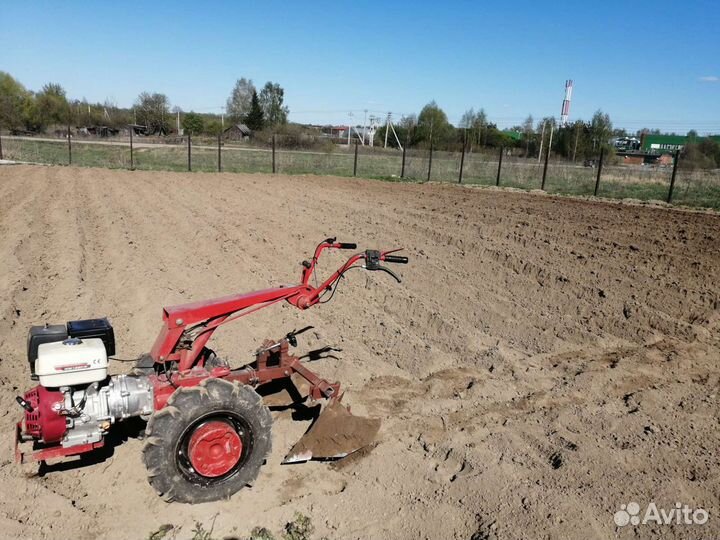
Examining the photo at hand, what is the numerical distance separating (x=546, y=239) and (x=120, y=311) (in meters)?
6.98

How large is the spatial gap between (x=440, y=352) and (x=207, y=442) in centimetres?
308

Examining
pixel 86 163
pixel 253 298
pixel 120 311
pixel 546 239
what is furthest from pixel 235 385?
pixel 86 163

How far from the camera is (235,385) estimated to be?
3.79 m

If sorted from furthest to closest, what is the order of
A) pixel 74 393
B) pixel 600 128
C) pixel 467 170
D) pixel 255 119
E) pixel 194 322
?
pixel 255 119
pixel 600 128
pixel 467 170
pixel 194 322
pixel 74 393

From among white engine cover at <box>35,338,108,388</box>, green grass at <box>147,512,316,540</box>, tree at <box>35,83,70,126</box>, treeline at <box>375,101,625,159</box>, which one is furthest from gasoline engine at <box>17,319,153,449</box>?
tree at <box>35,83,70,126</box>

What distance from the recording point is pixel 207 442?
3750mm

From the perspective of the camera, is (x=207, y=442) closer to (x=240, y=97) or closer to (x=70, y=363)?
(x=70, y=363)

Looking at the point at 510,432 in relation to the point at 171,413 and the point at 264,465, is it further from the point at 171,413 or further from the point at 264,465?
the point at 171,413

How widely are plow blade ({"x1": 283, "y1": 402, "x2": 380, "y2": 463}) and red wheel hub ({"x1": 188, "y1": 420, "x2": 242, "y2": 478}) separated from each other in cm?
52

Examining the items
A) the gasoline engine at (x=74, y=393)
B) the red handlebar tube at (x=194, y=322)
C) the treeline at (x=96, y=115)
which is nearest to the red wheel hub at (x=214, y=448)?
the gasoline engine at (x=74, y=393)

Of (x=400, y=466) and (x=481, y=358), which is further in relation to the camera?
(x=481, y=358)

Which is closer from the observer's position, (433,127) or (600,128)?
(600,128)

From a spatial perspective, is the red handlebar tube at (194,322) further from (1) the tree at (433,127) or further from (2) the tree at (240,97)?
(2) the tree at (240,97)

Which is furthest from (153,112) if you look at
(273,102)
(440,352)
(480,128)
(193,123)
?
(440,352)
